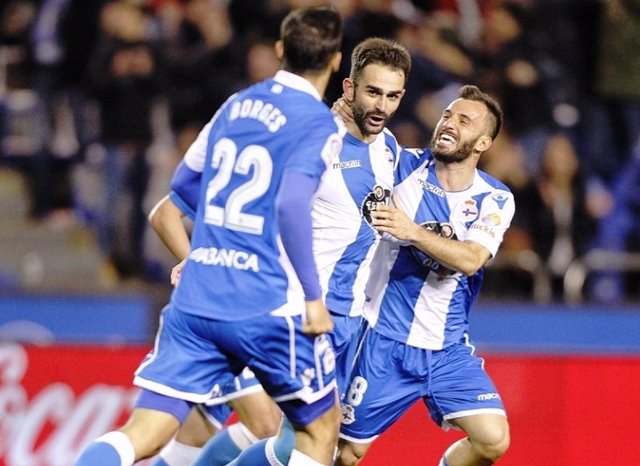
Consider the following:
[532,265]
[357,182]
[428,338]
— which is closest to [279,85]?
[357,182]

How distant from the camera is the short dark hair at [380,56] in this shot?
19.2 ft

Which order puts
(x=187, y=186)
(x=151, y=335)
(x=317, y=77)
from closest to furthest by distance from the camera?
(x=317, y=77), (x=187, y=186), (x=151, y=335)

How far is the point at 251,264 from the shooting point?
4996 mm

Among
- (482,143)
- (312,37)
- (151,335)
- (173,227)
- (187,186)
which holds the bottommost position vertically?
(151,335)

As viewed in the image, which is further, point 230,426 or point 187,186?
point 230,426

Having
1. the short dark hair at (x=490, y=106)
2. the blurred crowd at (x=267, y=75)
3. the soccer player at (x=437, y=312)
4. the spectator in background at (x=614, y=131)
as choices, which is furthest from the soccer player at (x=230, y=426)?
the spectator in background at (x=614, y=131)

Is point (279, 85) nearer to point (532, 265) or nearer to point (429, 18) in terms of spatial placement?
point (532, 265)

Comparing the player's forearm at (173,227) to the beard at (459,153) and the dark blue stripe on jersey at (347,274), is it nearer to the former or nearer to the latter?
the dark blue stripe on jersey at (347,274)

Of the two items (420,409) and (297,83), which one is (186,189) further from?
(420,409)

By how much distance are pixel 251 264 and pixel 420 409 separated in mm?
3015

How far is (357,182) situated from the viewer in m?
5.90

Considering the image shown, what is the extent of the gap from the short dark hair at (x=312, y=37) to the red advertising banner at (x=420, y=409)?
3116 mm

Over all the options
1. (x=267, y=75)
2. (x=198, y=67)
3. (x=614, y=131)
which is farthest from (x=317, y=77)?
(x=614, y=131)

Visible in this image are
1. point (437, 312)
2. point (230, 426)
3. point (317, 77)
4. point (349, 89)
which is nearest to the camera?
point (317, 77)
